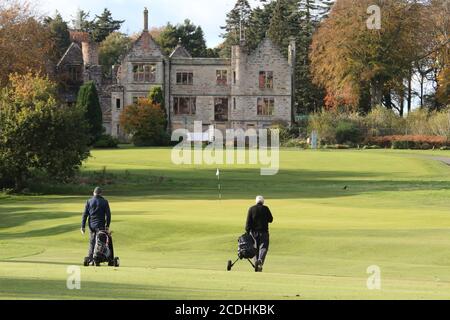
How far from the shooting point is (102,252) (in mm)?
22031

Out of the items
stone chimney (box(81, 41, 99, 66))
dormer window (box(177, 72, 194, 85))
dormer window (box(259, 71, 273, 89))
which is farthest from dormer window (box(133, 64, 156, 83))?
dormer window (box(259, 71, 273, 89))

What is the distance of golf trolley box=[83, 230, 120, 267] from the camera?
2200cm

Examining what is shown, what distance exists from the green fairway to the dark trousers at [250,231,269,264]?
15.8 inches

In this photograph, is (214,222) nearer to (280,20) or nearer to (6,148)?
(6,148)

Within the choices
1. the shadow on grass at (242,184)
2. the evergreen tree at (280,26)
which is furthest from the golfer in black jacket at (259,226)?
the evergreen tree at (280,26)

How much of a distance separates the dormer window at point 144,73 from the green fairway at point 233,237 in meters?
38.8

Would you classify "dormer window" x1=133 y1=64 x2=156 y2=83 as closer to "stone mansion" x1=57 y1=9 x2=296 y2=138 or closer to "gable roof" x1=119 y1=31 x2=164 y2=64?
"stone mansion" x1=57 y1=9 x2=296 y2=138

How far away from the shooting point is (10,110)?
172ft

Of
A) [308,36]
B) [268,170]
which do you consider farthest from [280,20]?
[268,170]

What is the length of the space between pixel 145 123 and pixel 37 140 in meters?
40.0

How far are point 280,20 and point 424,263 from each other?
104 m

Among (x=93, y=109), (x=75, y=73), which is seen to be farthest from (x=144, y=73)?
(x=93, y=109)

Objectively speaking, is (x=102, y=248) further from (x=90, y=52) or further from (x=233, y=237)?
(x=90, y=52)

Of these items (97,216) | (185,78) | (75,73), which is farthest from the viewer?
(75,73)
